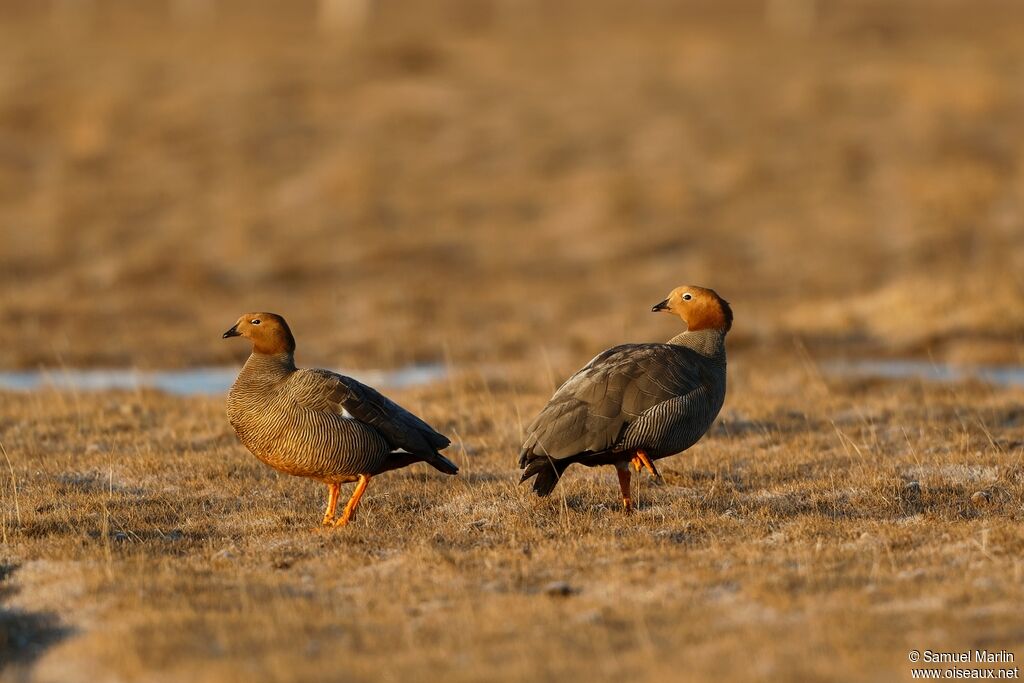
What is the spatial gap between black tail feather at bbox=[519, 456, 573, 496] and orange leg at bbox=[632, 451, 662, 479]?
505mm

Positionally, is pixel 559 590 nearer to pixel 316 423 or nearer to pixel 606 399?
pixel 606 399

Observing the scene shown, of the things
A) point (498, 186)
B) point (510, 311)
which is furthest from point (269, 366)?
point (498, 186)

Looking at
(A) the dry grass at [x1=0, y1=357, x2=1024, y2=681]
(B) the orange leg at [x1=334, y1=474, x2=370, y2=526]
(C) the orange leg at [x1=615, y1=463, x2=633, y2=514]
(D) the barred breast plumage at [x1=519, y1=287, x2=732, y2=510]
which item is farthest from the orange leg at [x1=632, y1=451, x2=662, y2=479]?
(B) the orange leg at [x1=334, y1=474, x2=370, y2=526]

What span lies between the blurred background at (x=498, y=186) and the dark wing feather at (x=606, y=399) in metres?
8.90

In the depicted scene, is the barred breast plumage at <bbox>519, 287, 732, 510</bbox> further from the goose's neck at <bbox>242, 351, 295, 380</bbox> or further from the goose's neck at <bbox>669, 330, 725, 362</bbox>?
the goose's neck at <bbox>242, 351, 295, 380</bbox>

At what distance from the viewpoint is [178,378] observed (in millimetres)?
18484

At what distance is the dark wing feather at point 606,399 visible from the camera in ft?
30.5

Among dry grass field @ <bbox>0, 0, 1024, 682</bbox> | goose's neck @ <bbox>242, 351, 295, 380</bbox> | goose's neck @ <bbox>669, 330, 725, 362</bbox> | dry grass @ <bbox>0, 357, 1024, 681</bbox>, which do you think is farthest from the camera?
goose's neck @ <bbox>669, 330, 725, 362</bbox>

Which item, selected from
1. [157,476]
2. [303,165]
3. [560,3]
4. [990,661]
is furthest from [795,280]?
[560,3]

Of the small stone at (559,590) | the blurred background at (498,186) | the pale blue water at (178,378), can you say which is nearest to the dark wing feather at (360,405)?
the small stone at (559,590)

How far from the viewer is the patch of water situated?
54.3 ft

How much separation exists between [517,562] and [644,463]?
2164 mm

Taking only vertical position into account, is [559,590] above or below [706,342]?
below

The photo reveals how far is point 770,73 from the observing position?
39.5 m
